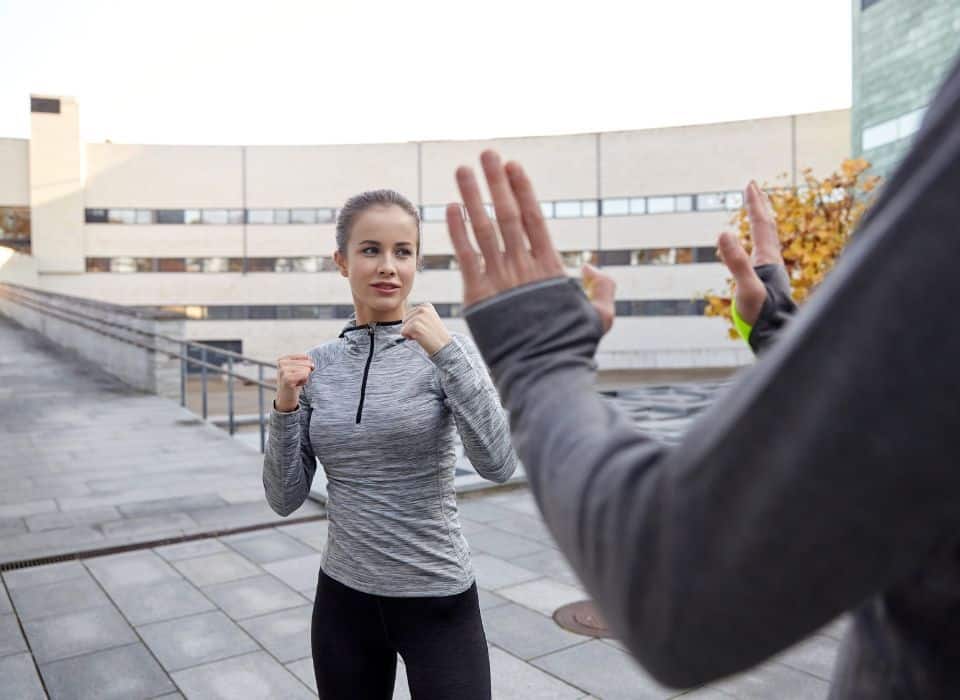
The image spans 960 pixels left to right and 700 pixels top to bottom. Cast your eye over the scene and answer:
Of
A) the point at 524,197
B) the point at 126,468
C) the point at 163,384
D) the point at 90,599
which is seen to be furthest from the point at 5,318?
the point at 524,197

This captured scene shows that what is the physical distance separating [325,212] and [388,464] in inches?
1590

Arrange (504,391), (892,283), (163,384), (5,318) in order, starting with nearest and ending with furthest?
(892,283)
(504,391)
(163,384)
(5,318)

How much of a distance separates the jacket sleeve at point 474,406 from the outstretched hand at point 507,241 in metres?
1.29

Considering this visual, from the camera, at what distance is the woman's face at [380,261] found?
2.39 m

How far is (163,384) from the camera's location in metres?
16.0

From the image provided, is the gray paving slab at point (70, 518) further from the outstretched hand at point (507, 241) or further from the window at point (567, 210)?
the window at point (567, 210)

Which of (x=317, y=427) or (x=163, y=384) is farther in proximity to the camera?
(x=163, y=384)

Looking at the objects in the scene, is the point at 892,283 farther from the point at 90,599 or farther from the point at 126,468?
the point at 126,468

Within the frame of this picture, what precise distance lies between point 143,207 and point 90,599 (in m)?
39.6

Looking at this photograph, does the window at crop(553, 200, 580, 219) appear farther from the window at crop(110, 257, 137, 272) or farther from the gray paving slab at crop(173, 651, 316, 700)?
the gray paving slab at crop(173, 651, 316, 700)

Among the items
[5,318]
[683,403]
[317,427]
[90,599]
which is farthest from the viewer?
[5,318]

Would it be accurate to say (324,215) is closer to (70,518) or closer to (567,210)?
(567,210)

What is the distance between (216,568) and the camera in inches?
227

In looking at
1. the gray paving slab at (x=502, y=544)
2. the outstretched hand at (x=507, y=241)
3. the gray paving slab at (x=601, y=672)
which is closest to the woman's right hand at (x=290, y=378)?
the outstretched hand at (x=507, y=241)
